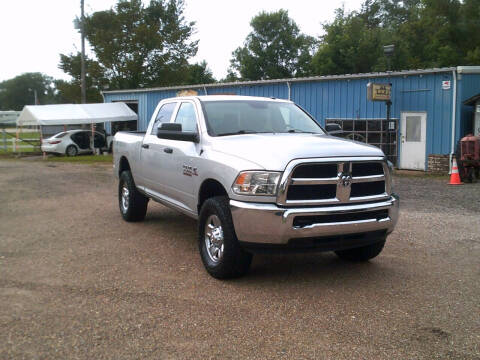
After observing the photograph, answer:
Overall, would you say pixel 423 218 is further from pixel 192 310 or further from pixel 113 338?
pixel 113 338

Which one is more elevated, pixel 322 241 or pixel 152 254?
pixel 322 241

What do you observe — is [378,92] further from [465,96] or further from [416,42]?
[416,42]

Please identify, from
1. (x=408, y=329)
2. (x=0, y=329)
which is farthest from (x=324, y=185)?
(x=0, y=329)

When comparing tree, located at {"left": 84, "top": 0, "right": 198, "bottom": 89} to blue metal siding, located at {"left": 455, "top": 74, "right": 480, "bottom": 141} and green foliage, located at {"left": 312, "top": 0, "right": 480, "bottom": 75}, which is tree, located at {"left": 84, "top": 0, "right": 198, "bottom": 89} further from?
blue metal siding, located at {"left": 455, "top": 74, "right": 480, "bottom": 141}

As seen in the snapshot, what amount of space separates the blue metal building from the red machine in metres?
2.54

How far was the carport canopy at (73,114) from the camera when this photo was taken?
26.0 m

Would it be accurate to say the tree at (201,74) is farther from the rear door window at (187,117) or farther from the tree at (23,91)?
the tree at (23,91)

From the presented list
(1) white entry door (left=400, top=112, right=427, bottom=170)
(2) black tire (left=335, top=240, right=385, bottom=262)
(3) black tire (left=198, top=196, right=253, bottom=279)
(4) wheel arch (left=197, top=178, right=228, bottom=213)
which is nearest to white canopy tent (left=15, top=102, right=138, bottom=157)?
(1) white entry door (left=400, top=112, right=427, bottom=170)

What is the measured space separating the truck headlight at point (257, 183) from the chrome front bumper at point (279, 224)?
0.37 ft

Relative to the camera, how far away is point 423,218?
891 cm

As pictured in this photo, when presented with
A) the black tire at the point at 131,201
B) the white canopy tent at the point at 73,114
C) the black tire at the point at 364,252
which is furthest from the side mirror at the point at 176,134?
the white canopy tent at the point at 73,114

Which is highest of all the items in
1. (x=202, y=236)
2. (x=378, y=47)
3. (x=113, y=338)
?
(x=378, y=47)

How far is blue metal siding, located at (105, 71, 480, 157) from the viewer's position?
56.3 feet

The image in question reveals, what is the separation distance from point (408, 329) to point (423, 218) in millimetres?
5157
